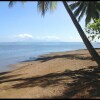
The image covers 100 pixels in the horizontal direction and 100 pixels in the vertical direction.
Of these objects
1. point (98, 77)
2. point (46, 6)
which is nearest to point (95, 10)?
point (46, 6)

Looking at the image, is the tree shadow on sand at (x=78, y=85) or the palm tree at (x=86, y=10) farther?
the palm tree at (x=86, y=10)

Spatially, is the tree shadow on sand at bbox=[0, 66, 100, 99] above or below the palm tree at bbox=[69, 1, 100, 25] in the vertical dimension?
below

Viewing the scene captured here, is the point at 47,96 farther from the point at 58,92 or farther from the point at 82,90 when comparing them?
the point at 82,90

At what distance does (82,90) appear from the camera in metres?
11.4

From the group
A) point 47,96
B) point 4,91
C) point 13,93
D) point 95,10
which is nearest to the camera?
point 47,96

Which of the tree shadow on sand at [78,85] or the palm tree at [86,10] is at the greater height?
the palm tree at [86,10]

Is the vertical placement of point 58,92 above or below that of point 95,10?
below

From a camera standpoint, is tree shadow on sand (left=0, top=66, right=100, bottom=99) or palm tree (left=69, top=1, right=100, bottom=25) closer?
tree shadow on sand (left=0, top=66, right=100, bottom=99)

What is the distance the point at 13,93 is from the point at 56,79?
279cm

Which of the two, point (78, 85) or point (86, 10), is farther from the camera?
point (86, 10)

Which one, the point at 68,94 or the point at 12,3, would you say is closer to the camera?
the point at 68,94

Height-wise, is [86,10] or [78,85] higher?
[86,10]

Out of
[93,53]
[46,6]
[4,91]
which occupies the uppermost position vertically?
[46,6]

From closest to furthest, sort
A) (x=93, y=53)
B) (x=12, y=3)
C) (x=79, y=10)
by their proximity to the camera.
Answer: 1. (x=93, y=53)
2. (x=12, y=3)
3. (x=79, y=10)
